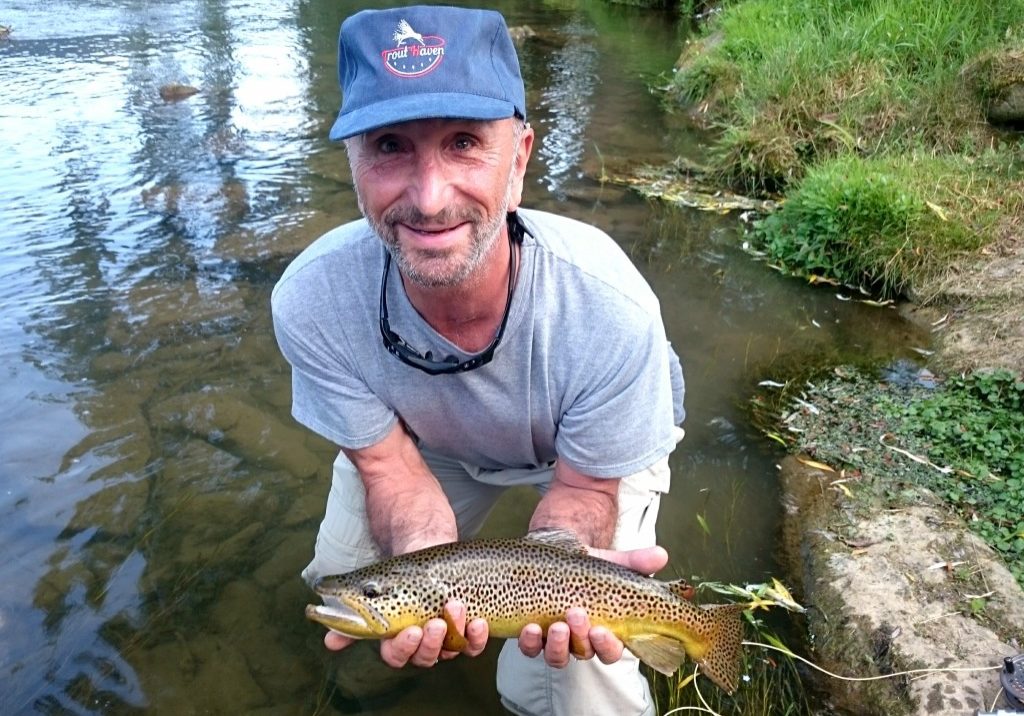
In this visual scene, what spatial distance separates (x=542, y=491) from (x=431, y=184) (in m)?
1.70

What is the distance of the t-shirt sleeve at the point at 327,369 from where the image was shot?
117 inches

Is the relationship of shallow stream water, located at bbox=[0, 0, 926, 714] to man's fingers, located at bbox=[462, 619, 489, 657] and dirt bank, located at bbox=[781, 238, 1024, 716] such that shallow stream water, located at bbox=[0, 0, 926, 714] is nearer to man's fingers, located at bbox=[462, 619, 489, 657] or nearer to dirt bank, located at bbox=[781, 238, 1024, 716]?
dirt bank, located at bbox=[781, 238, 1024, 716]

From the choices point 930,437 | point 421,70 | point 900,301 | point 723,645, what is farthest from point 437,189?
point 900,301

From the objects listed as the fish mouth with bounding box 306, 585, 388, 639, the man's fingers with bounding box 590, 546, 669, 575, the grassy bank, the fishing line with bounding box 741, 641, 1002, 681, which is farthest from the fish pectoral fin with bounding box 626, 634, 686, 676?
the grassy bank

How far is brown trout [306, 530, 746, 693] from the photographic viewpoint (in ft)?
8.39

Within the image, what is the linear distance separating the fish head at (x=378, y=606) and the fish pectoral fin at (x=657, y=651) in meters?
0.71

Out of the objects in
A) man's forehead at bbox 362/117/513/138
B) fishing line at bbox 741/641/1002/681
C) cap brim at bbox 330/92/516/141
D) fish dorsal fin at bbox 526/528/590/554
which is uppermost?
cap brim at bbox 330/92/516/141

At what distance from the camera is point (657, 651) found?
2.76 metres

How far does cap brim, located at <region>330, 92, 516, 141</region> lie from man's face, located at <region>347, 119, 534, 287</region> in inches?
2.9

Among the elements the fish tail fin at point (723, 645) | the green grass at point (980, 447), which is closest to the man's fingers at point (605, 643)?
the fish tail fin at point (723, 645)

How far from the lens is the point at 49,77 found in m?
13.2

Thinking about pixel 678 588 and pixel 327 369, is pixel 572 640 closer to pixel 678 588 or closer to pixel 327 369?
pixel 678 588

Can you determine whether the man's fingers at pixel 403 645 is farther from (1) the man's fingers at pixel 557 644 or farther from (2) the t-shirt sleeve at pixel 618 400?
(2) the t-shirt sleeve at pixel 618 400

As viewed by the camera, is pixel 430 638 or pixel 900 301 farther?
pixel 900 301
